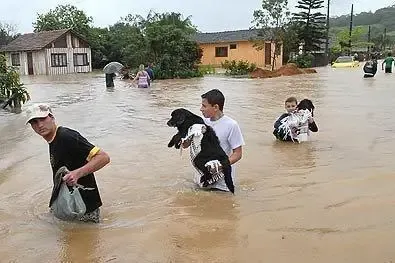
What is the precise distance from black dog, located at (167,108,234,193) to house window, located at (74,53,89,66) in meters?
49.3

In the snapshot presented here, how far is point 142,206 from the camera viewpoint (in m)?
6.29

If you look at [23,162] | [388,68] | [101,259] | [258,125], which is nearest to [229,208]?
[101,259]

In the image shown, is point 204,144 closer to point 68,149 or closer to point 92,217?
point 92,217

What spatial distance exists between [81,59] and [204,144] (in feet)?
164

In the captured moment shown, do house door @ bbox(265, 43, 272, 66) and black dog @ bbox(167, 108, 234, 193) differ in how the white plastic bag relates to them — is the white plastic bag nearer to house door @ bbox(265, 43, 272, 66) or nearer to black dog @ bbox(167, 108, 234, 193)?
black dog @ bbox(167, 108, 234, 193)

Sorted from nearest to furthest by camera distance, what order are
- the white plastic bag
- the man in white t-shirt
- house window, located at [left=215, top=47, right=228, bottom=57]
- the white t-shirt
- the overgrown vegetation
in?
the white plastic bag → the man in white t-shirt → the white t-shirt → the overgrown vegetation → house window, located at [left=215, top=47, right=228, bottom=57]

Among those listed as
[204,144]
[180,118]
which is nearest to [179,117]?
[180,118]

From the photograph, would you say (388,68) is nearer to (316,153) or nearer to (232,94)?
(232,94)

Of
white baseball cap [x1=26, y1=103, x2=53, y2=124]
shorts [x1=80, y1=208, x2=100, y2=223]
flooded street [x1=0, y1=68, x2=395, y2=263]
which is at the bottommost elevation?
flooded street [x1=0, y1=68, x2=395, y2=263]

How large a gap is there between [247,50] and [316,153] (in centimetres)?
4773

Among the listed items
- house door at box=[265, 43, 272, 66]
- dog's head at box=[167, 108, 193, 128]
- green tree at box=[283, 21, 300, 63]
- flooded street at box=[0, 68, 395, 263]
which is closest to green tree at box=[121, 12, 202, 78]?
green tree at box=[283, 21, 300, 63]

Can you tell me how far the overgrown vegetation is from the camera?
17.7 meters

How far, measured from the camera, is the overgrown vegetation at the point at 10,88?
1775 centimetres

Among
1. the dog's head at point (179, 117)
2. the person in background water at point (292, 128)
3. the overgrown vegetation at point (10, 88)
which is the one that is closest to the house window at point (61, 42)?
the overgrown vegetation at point (10, 88)
